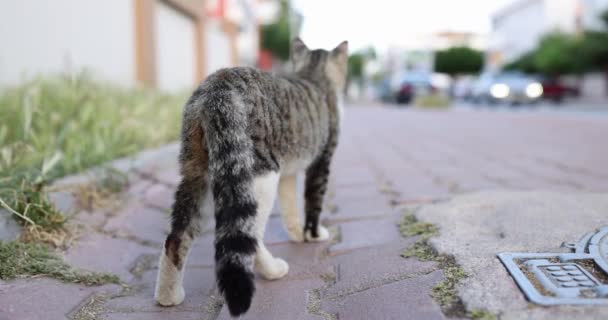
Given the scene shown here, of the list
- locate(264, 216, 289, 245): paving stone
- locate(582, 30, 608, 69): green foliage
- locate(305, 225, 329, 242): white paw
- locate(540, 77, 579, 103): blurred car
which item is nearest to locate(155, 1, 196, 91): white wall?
locate(264, 216, 289, 245): paving stone

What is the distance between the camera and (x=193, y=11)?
1112 centimetres

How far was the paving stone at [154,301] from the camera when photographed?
208 cm

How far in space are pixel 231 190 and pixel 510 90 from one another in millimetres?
19633

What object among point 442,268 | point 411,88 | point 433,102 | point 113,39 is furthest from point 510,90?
point 442,268

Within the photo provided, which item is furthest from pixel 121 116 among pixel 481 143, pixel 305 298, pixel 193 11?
pixel 193 11

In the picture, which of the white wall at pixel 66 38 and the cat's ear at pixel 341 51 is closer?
the cat's ear at pixel 341 51

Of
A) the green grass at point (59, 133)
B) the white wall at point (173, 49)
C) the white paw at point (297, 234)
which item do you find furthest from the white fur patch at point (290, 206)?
the white wall at point (173, 49)

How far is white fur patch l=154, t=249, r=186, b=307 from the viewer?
81.7 inches

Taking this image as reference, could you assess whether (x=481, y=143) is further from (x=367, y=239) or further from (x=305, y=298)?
(x=305, y=298)

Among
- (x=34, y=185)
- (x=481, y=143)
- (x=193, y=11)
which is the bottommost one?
(x=481, y=143)

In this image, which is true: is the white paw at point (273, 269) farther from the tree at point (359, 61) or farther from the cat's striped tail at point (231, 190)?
the tree at point (359, 61)

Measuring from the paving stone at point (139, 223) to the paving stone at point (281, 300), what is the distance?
951 mm

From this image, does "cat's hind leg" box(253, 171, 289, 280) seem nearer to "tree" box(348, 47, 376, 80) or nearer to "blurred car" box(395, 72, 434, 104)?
"blurred car" box(395, 72, 434, 104)

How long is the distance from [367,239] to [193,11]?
9508mm
